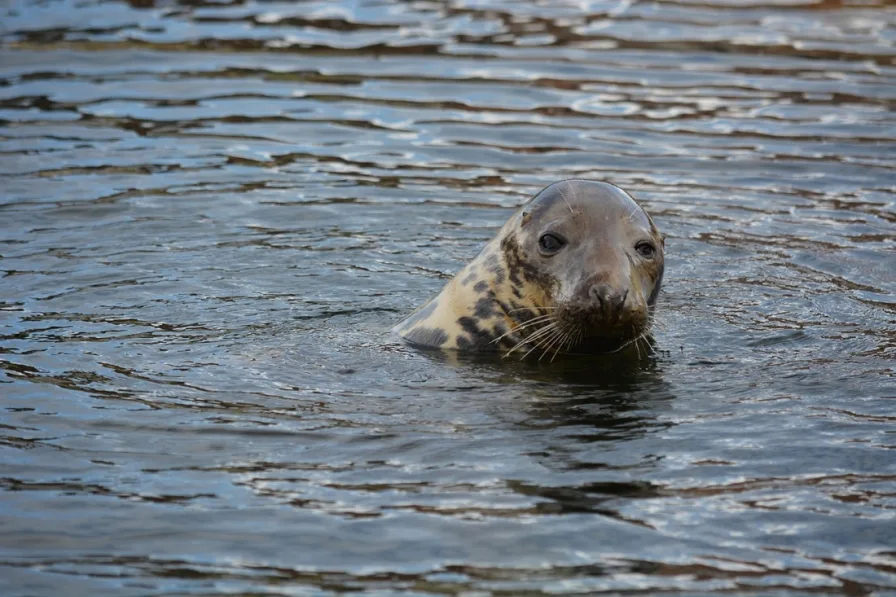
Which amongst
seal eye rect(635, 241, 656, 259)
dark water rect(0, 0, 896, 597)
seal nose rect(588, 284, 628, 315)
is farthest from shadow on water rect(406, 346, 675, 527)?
seal eye rect(635, 241, 656, 259)

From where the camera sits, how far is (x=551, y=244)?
24.8 feet

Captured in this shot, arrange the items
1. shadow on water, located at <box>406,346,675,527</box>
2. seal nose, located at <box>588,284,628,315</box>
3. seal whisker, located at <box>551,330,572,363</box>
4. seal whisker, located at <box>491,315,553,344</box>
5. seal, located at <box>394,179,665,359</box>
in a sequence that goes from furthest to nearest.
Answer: seal whisker, located at <box>491,315,553,344</box>
seal whisker, located at <box>551,330,572,363</box>
seal, located at <box>394,179,665,359</box>
seal nose, located at <box>588,284,628,315</box>
shadow on water, located at <box>406,346,675,527</box>

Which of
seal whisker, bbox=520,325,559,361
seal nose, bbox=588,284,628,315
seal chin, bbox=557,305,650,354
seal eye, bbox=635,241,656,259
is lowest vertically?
seal whisker, bbox=520,325,559,361

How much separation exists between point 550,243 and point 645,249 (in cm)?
49

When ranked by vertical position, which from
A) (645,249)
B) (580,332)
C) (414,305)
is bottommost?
(414,305)

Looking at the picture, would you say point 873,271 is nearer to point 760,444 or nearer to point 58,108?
point 760,444

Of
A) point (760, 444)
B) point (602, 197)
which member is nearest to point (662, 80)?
point (602, 197)

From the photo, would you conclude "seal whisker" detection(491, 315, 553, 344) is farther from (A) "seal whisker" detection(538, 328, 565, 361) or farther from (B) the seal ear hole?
(B) the seal ear hole

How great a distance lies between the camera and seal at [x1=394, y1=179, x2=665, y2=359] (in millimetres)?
7129

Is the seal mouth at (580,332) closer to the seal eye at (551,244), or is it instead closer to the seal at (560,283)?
the seal at (560,283)

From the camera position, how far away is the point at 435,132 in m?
13.5

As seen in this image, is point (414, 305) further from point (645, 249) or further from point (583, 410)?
point (583, 410)

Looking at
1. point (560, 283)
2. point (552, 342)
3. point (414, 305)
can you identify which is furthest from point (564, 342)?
point (414, 305)

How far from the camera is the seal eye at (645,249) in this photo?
7512 millimetres
